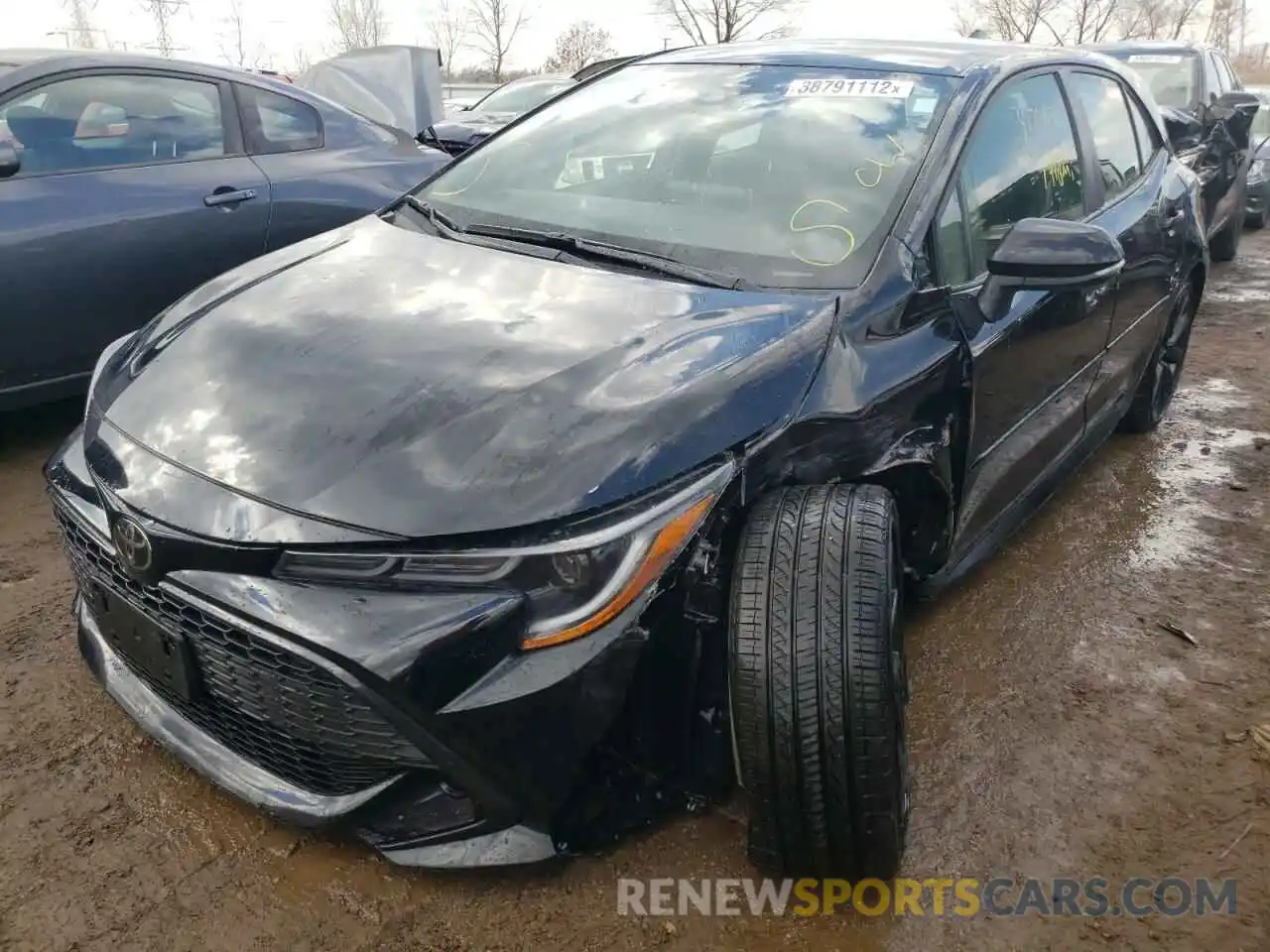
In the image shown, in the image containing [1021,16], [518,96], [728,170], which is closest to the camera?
[728,170]

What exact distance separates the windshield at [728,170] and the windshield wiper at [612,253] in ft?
0.10

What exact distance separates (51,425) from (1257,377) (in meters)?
5.74

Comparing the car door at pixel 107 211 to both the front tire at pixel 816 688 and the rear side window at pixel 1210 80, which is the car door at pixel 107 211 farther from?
the rear side window at pixel 1210 80

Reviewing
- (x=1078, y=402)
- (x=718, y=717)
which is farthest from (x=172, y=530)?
(x=1078, y=402)

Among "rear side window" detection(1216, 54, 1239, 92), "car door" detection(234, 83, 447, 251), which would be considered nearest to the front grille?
"car door" detection(234, 83, 447, 251)

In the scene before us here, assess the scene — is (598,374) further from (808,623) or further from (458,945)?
(458,945)

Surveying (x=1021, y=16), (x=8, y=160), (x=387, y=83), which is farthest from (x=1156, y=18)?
(x=8, y=160)

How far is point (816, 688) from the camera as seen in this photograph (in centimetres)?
180

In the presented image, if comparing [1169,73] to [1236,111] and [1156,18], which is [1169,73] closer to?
[1236,111]

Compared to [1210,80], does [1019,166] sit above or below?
above

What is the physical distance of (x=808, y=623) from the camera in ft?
5.99

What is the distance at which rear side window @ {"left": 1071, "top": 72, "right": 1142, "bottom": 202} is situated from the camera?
11.3 feet

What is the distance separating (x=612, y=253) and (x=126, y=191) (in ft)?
7.38

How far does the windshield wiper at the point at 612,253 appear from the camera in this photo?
232cm
